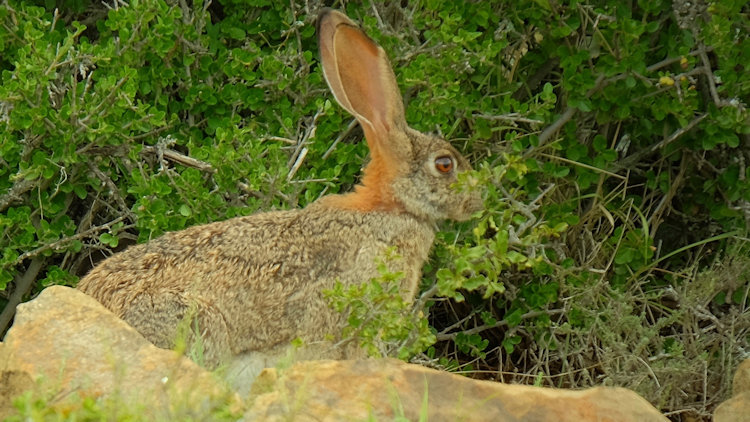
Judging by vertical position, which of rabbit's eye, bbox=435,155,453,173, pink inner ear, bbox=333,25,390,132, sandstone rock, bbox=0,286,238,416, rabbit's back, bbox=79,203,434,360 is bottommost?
rabbit's back, bbox=79,203,434,360

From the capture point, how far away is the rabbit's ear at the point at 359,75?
5.59 metres

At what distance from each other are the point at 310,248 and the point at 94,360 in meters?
1.53

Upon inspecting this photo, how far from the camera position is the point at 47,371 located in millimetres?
3973

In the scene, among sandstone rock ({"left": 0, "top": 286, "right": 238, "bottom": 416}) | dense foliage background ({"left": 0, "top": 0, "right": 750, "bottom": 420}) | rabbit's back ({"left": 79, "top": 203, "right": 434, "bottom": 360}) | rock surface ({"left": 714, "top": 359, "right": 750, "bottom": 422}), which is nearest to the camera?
sandstone rock ({"left": 0, "top": 286, "right": 238, "bottom": 416})

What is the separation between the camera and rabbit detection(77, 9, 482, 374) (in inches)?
194

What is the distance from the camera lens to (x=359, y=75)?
5637 mm

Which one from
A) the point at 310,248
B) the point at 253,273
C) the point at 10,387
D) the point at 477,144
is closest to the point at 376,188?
the point at 310,248

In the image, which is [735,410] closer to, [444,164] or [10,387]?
[444,164]

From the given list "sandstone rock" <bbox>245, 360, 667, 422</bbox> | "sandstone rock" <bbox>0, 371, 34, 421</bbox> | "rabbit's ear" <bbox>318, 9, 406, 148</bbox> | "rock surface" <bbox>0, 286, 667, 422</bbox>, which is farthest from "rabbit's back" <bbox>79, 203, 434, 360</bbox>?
"sandstone rock" <bbox>245, 360, 667, 422</bbox>

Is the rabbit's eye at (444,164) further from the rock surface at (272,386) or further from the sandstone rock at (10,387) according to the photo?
the sandstone rock at (10,387)

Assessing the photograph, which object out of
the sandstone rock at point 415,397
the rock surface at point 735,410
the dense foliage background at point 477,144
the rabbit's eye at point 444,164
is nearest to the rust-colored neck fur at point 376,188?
the rabbit's eye at point 444,164

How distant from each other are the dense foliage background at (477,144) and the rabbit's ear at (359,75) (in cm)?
40

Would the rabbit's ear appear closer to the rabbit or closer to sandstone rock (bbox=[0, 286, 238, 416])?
the rabbit

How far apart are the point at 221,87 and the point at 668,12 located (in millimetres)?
2522
